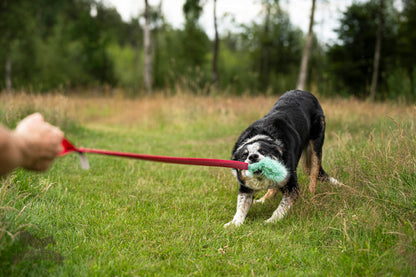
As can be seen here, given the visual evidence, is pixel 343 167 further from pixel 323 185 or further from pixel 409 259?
Answer: pixel 409 259

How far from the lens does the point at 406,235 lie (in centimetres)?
210

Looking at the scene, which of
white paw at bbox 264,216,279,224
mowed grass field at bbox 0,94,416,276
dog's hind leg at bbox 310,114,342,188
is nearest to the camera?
mowed grass field at bbox 0,94,416,276

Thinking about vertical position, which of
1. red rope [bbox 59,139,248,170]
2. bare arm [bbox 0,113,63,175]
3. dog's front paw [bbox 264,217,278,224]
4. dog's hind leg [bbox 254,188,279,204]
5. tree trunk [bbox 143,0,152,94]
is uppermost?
tree trunk [bbox 143,0,152,94]

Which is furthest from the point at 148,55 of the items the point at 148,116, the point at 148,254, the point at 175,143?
the point at 148,254

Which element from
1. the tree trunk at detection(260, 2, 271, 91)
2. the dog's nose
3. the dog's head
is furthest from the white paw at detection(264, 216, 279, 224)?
the tree trunk at detection(260, 2, 271, 91)

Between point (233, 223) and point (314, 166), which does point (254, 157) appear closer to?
point (233, 223)

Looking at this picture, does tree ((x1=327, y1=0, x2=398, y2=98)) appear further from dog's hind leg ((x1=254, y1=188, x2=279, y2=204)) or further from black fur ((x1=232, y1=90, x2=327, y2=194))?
dog's hind leg ((x1=254, y1=188, x2=279, y2=204))

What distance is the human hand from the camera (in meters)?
1.33

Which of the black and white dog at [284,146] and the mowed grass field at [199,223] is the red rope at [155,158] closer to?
the black and white dog at [284,146]

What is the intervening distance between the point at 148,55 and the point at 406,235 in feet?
51.4

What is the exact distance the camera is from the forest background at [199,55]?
14.9m

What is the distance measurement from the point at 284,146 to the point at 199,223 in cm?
115

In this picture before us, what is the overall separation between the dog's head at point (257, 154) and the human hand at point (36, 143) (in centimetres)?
175

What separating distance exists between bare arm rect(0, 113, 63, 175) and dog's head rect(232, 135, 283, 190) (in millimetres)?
1742
